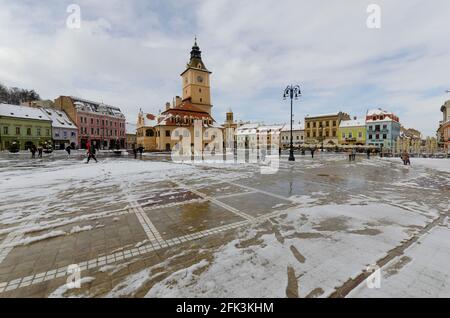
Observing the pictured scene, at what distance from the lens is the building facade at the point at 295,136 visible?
74.1m

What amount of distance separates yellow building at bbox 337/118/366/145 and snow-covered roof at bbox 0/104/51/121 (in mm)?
76524

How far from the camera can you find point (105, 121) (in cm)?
5838

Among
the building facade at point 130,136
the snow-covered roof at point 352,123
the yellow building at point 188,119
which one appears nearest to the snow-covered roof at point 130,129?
the building facade at point 130,136

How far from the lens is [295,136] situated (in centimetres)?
7594

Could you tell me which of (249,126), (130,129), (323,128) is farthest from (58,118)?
(323,128)

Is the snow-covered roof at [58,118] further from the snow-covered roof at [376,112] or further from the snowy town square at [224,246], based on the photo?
the snow-covered roof at [376,112]

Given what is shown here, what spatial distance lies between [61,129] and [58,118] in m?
3.22

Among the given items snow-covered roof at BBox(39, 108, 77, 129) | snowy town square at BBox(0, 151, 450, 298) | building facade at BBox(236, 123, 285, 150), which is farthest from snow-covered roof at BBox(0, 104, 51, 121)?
building facade at BBox(236, 123, 285, 150)

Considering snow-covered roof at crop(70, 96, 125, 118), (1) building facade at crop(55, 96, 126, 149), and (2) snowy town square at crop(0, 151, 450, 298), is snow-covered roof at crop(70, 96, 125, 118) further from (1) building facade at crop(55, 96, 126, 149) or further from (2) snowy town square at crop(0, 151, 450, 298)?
(2) snowy town square at crop(0, 151, 450, 298)

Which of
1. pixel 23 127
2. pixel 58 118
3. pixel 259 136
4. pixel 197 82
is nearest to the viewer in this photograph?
pixel 23 127

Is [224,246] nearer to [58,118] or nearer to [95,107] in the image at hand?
[58,118]

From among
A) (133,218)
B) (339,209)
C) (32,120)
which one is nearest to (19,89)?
(32,120)

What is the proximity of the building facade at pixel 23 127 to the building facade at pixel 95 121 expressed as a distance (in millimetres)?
6525

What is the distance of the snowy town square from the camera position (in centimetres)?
299
